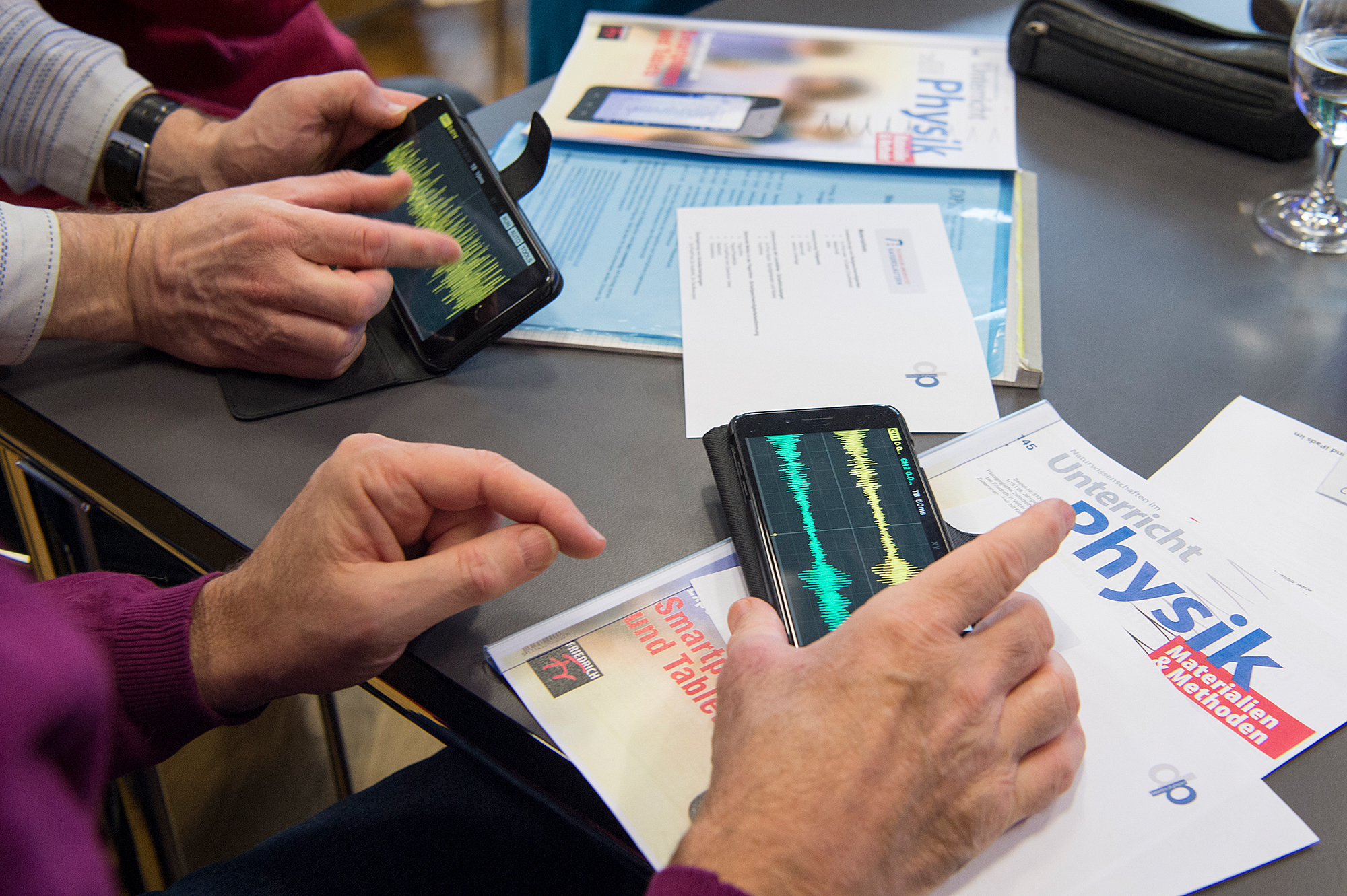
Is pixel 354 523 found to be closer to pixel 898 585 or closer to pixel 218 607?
pixel 218 607

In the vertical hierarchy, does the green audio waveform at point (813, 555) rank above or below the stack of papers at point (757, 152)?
below

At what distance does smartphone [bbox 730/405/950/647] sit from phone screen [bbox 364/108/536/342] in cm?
23

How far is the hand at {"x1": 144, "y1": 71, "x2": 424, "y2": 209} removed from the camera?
2.58 feet

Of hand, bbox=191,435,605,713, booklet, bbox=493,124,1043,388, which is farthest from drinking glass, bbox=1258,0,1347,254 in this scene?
hand, bbox=191,435,605,713

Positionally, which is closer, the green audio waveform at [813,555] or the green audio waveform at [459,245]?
the green audio waveform at [813,555]

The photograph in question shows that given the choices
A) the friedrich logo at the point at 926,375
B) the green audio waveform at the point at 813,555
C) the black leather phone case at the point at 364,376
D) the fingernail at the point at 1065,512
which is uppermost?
the fingernail at the point at 1065,512

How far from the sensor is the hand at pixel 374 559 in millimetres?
504

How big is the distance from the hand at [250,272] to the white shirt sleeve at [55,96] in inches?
7.1


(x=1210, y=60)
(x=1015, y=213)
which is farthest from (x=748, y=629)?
(x=1210, y=60)

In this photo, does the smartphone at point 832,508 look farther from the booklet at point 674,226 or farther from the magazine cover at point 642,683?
the booklet at point 674,226

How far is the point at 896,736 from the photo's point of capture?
0.44m

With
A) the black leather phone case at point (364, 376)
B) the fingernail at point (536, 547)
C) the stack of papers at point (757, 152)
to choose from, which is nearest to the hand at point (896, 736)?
the fingernail at point (536, 547)

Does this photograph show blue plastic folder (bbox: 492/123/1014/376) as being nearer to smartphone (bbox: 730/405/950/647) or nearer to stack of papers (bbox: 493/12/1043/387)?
stack of papers (bbox: 493/12/1043/387)

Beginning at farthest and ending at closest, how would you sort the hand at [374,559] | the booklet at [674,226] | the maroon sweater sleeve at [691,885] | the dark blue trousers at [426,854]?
the booklet at [674,226] < the dark blue trousers at [426,854] < the hand at [374,559] < the maroon sweater sleeve at [691,885]
